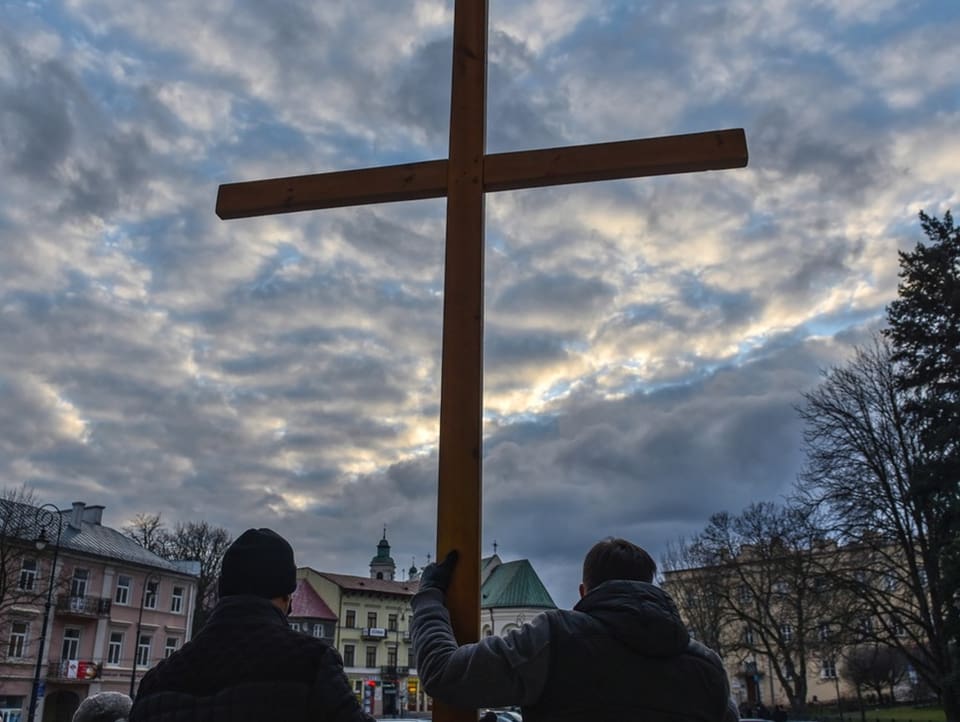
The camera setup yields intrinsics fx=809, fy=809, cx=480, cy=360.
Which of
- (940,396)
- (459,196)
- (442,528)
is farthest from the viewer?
(940,396)

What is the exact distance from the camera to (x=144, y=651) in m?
35.9

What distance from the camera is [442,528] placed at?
283 centimetres

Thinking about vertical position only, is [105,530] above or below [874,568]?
above

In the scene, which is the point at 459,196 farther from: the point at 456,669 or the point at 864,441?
the point at 864,441

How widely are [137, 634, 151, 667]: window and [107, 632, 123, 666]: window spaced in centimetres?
107

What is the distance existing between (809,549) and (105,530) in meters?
29.7

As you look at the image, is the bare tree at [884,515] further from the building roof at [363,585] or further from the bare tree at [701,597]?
the building roof at [363,585]

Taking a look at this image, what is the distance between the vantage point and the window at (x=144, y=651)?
35.7m

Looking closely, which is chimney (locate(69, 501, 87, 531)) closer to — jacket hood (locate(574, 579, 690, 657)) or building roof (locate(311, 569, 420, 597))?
building roof (locate(311, 569, 420, 597))

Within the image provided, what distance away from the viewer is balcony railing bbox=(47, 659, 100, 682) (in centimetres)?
3098

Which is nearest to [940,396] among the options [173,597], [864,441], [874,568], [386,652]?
[864,441]

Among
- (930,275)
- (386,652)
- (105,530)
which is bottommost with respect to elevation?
(386,652)

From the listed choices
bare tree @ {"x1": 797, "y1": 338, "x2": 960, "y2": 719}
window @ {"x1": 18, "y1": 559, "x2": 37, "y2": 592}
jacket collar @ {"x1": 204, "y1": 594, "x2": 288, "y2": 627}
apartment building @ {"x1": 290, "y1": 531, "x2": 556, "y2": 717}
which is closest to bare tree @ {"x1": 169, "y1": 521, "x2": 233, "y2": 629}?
apartment building @ {"x1": 290, "y1": 531, "x2": 556, "y2": 717}

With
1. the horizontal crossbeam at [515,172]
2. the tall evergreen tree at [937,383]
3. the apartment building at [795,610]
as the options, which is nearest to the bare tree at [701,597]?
the apartment building at [795,610]
